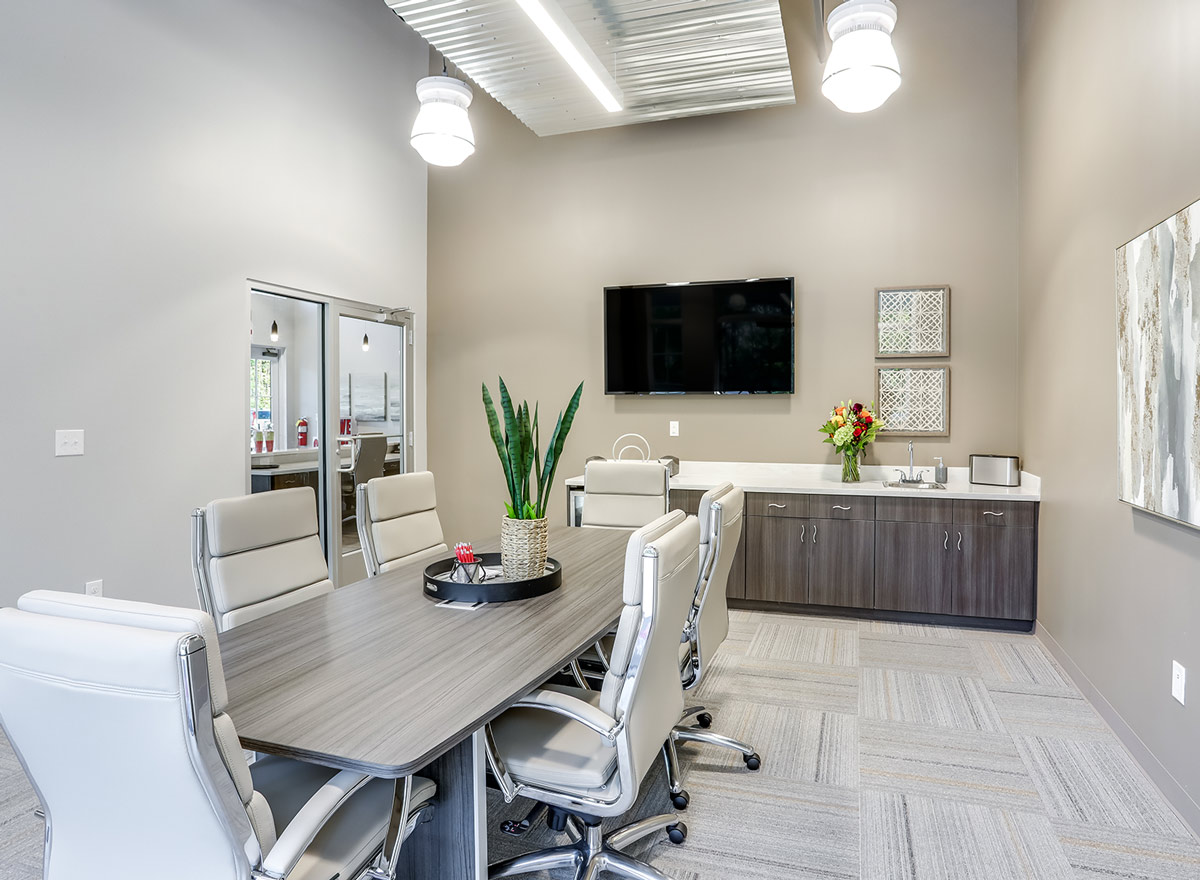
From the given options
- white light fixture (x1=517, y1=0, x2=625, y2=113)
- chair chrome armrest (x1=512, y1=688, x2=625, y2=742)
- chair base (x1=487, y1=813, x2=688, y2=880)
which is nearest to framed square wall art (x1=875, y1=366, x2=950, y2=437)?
white light fixture (x1=517, y1=0, x2=625, y2=113)

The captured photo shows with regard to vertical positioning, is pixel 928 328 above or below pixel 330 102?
below

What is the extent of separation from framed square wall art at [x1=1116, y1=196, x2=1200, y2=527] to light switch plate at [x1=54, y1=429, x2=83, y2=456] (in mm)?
4408

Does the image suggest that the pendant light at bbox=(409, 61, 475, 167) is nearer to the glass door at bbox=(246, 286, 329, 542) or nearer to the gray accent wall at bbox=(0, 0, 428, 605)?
the gray accent wall at bbox=(0, 0, 428, 605)

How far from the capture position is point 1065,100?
11.7 feet

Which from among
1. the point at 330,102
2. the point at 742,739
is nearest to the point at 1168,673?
the point at 742,739

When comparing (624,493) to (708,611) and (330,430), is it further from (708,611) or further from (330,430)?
(330,430)

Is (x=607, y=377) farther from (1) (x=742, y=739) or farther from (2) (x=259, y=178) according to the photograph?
(1) (x=742, y=739)

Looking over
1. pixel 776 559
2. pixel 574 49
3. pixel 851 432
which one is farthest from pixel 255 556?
pixel 851 432

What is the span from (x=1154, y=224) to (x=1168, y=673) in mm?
1507

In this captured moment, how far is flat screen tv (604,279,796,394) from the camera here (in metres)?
4.93

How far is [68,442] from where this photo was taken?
344cm

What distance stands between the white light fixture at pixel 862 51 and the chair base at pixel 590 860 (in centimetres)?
280

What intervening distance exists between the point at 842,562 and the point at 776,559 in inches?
15.2

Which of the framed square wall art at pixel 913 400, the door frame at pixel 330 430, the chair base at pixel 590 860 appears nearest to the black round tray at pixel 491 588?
the chair base at pixel 590 860
